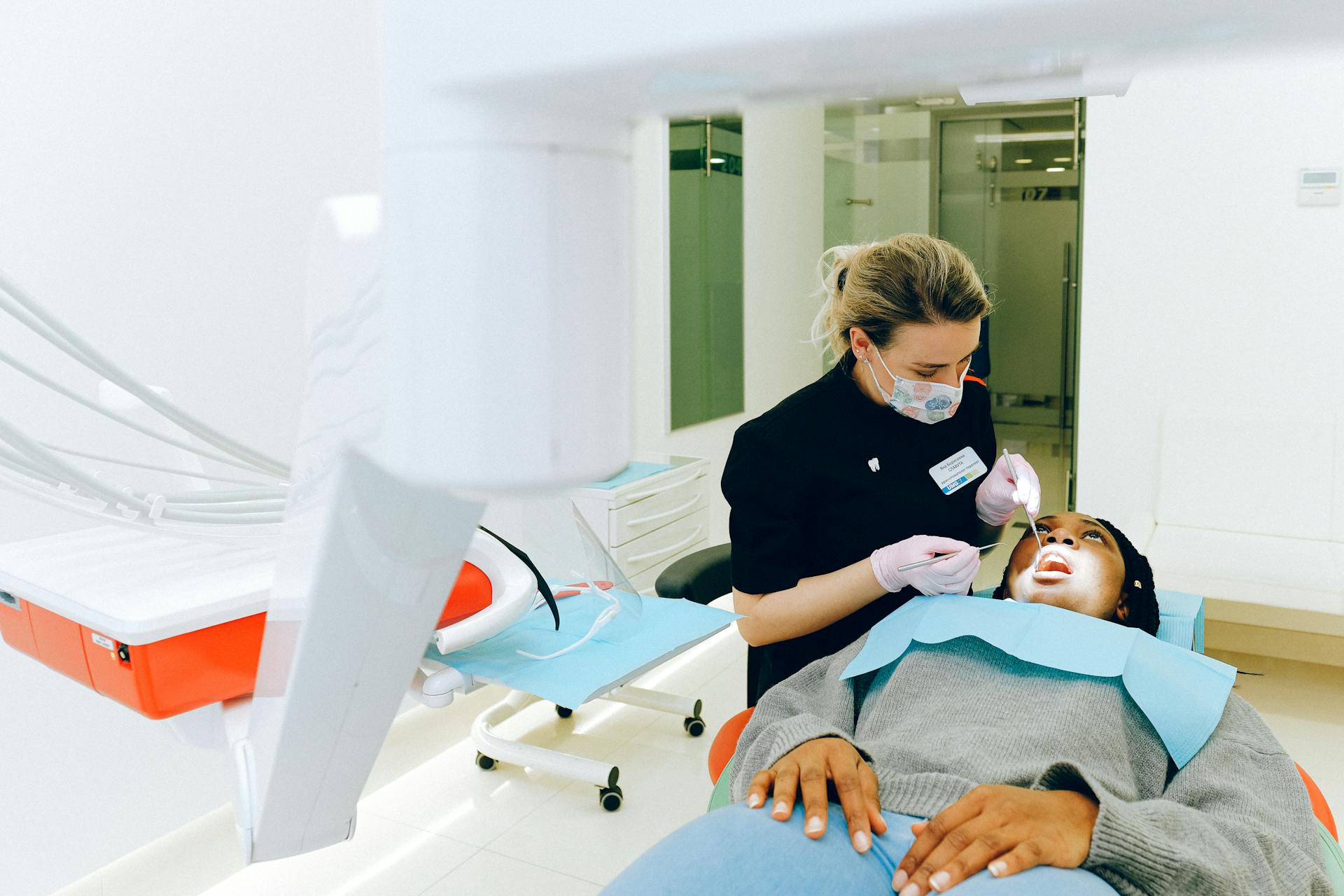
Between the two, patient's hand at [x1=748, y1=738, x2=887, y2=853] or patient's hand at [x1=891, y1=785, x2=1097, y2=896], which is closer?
patient's hand at [x1=891, y1=785, x2=1097, y2=896]

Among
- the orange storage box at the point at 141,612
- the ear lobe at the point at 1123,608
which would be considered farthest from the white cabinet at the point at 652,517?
the orange storage box at the point at 141,612

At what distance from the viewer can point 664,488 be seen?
3.61 meters

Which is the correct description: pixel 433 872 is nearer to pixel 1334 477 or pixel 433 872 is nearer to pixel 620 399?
pixel 620 399

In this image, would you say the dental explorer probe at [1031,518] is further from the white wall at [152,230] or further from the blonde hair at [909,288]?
the white wall at [152,230]

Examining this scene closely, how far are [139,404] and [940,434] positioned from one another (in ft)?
5.21

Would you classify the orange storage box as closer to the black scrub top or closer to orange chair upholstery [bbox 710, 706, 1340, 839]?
orange chair upholstery [bbox 710, 706, 1340, 839]

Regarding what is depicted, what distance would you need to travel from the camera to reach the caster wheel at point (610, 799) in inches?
108

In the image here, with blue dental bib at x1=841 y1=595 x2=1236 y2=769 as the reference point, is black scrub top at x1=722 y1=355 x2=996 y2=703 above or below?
above

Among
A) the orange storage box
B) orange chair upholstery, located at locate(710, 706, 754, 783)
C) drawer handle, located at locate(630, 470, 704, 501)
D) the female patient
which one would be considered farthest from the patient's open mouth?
drawer handle, located at locate(630, 470, 704, 501)

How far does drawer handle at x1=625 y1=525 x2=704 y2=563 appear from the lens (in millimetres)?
3510

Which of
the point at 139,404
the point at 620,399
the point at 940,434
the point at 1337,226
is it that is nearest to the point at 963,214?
the point at 1337,226

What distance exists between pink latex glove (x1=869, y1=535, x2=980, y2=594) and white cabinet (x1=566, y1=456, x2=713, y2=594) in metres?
1.52

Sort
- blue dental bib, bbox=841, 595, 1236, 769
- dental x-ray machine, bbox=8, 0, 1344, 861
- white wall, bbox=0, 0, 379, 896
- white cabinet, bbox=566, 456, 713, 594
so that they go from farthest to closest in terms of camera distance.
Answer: white cabinet, bbox=566, 456, 713, 594 → white wall, bbox=0, 0, 379, 896 → blue dental bib, bbox=841, 595, 1236, 769 → dental x-ray machine, bbox=8, 0, 1344, 861

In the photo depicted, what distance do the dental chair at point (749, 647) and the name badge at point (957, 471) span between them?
1.61 feet
